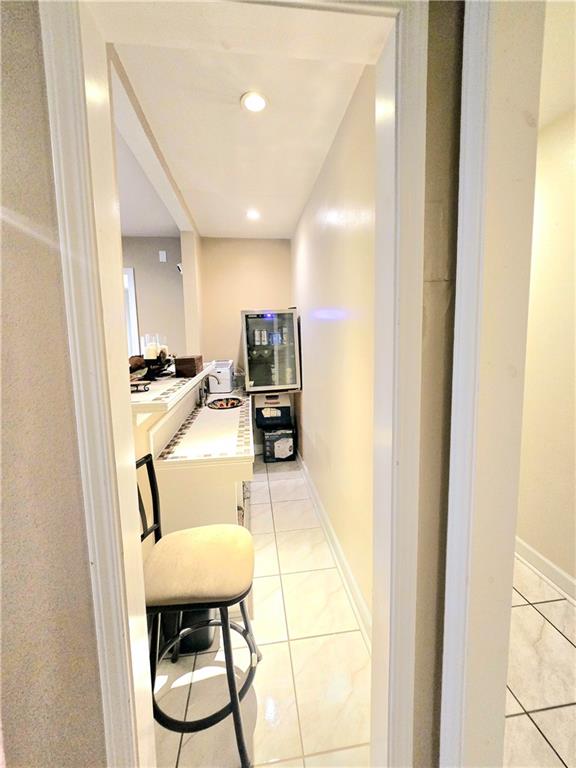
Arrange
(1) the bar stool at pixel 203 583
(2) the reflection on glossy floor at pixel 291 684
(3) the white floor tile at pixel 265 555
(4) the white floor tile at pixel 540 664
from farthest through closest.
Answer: (3) the white floor tile at pixel 265 555 → (4) the white floor tile at pixel 540 664 → (2) the reflection on glossy floor at pixel 291 684 → (1) the bar stool at pixel 203 583

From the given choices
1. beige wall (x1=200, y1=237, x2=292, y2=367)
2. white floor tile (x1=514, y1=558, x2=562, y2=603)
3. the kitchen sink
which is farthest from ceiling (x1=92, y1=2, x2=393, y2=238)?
white floor tile (x1=514, y1=558, x2=562, y2=603)

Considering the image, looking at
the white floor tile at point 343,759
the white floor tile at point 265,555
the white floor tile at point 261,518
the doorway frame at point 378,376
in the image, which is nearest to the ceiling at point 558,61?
the doorway frame at point 378,376

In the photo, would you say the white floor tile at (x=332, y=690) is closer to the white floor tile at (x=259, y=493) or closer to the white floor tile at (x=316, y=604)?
the white floor tile at (x=316, y=604)

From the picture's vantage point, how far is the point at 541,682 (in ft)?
4.29

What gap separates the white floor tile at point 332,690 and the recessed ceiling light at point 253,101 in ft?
8.21

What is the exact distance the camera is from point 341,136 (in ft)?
5.40

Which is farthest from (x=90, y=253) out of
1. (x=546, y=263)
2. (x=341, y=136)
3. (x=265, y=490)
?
(x=265, y=490)

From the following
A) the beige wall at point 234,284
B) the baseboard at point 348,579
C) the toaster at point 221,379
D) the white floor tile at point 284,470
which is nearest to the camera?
the baseboard at point 348,579

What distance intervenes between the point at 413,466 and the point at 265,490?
250 centimetres

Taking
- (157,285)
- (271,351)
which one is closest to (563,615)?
(271,351)

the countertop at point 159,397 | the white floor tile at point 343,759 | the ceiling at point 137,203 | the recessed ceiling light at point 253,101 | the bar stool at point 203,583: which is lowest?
the white floor tile at point 343,759

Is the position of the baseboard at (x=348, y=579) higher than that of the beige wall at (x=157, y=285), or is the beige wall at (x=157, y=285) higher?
the beige wall at (x=157, y=285)

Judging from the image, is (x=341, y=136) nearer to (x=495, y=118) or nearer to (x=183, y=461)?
(x=495, y=118)

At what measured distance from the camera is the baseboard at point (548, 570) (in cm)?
172
